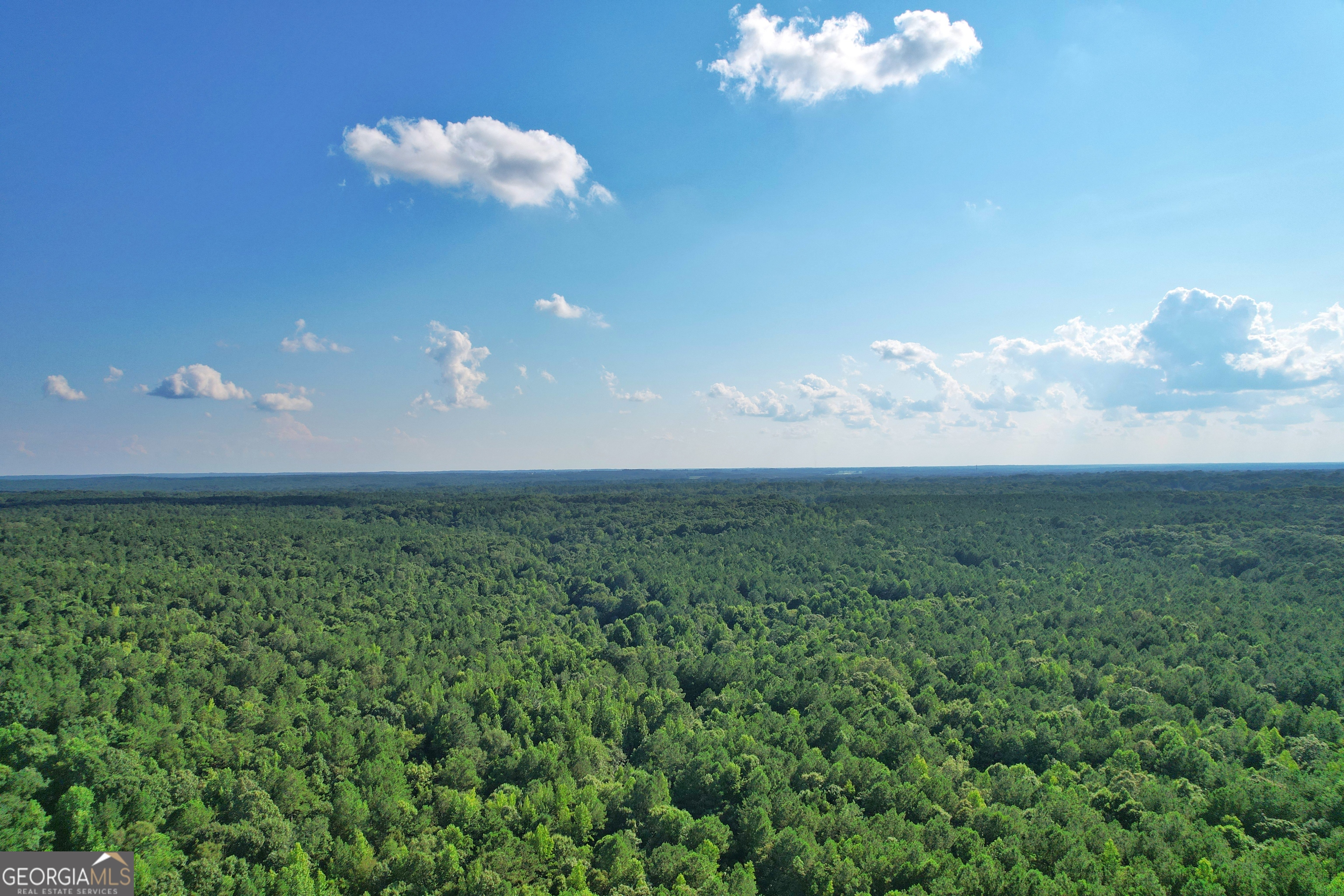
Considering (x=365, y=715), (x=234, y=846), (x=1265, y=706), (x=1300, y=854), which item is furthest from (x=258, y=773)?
(x=1265, y=706)

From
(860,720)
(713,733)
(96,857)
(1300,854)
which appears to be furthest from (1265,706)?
(96,857)

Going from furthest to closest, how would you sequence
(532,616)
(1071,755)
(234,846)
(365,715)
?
(532,616) → (365,715) → (1071,755) → (234,846)

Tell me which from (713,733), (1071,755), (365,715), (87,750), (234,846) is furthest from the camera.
A: (365,715)

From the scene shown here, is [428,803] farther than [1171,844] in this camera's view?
Yes

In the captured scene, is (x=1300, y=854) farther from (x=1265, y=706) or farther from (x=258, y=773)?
(x=258, y=773)

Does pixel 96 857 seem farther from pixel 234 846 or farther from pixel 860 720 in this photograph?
pixel 860 720

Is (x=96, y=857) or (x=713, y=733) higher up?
(x=96, y=857)
